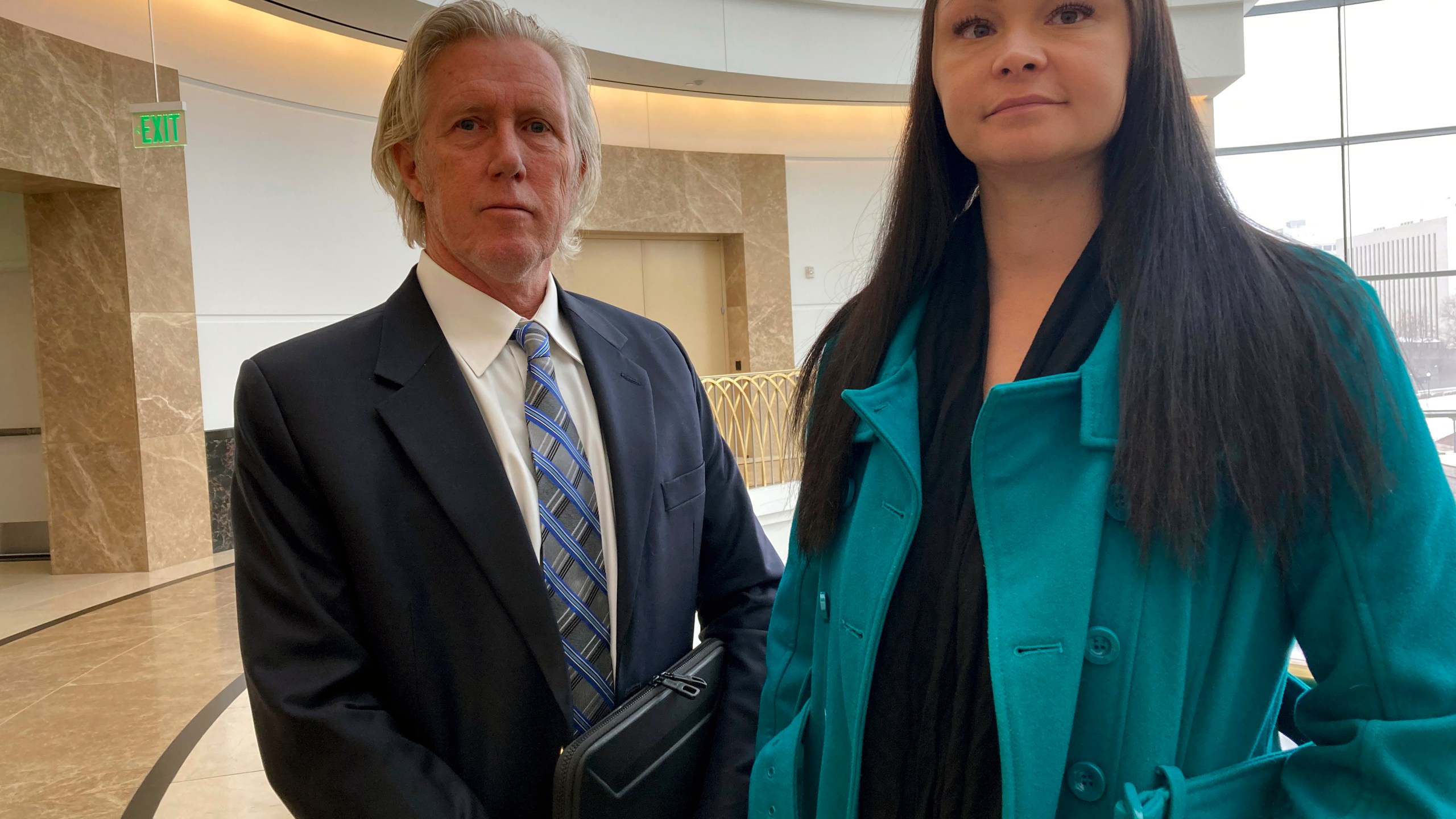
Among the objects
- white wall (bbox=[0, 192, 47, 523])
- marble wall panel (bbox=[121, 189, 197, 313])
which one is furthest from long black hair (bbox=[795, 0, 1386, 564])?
white wall (bbox=[0, 192, 47, 523])

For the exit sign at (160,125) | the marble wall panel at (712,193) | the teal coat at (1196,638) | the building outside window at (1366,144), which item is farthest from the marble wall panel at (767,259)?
the teal coat at (1196,638)

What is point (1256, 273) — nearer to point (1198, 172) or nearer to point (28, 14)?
point (1198, 172)

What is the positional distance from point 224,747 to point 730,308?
8.48 m

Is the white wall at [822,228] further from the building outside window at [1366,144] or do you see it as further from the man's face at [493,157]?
the man's face at [493,157]

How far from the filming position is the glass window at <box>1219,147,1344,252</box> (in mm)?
11047

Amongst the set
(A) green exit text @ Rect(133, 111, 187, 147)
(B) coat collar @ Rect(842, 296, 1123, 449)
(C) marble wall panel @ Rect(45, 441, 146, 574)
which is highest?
(A) green exit text @ Rect(133, 111, 187, 147)

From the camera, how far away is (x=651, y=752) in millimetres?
1351

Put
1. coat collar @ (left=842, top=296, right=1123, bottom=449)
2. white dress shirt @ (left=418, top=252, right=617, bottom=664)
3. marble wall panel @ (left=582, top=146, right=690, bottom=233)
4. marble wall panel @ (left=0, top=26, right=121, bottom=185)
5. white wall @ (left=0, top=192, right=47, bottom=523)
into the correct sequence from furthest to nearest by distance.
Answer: marble wall panel @ (left=582, top=146, right=690, bottom=233) < white wall @ (left=0, top=192, right=47, bottom=523) < marble wall panel @ (left=0, top=26, right=121, bottom=185) < white dress shirt @ (left=418, top=252, right=617, bottom=664) < coat collar @ (left=842, top=296, right=1123, bottom=449)

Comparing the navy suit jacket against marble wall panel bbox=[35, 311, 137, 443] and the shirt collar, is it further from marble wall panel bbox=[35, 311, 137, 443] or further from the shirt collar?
marble wall panel bbox=[35, 311, 137, 443]

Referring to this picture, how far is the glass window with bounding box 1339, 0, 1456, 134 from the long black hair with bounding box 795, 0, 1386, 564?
41.2 ft

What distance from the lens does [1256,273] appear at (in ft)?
3.20

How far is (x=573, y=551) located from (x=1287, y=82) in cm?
1289

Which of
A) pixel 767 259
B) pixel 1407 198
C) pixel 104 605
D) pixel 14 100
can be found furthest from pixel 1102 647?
pixel 1407 198

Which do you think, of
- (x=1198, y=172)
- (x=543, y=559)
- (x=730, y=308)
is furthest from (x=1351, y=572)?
(x=730, y=308)
